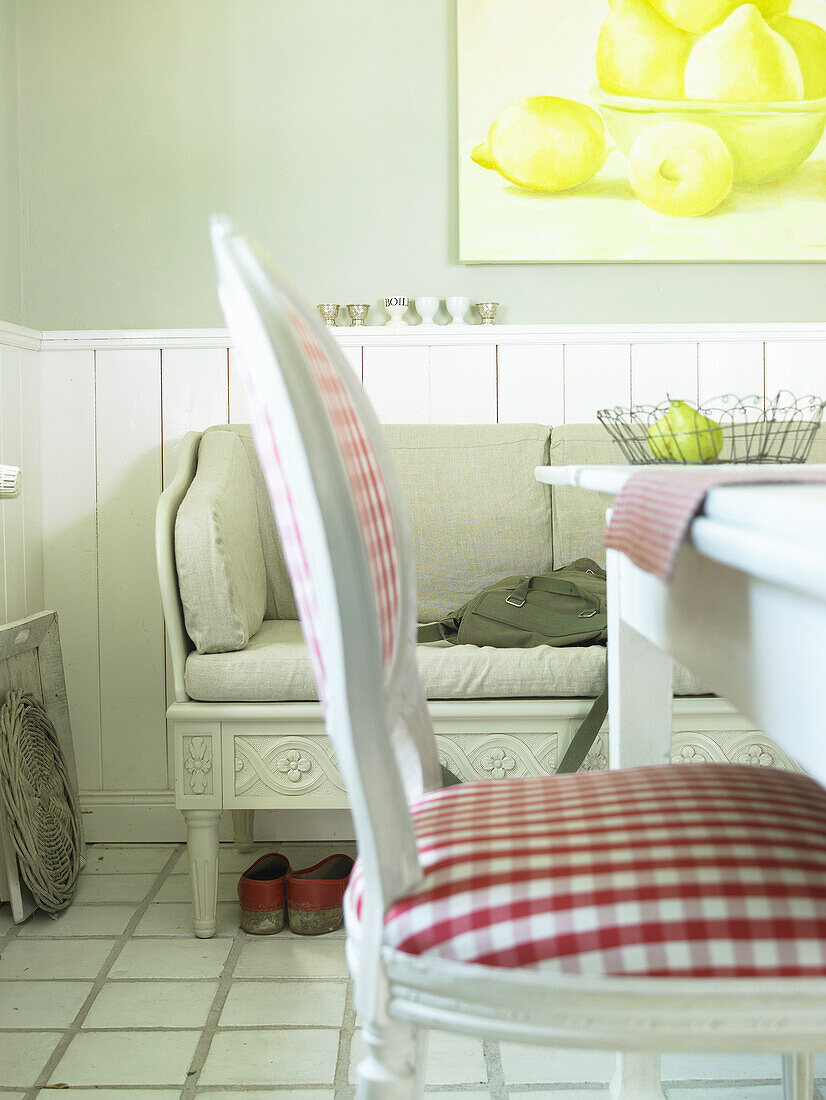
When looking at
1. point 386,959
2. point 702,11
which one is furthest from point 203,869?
point 702,11

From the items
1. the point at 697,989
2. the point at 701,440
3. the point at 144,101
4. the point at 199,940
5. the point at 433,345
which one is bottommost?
the point at 199,940

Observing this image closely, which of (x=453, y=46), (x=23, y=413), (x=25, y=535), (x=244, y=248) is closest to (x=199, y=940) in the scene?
(x=25, y=535)

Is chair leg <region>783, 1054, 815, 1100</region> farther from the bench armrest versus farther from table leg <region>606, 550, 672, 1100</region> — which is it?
the bench armrest

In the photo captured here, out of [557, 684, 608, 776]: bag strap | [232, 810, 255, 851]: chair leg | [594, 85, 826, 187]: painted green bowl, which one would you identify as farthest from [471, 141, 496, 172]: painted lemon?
[232, 810, 255, 851]: chair leg

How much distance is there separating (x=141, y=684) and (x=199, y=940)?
2.62 feet

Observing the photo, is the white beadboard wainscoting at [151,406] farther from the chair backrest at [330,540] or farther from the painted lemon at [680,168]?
the chair backrest at [330,540]

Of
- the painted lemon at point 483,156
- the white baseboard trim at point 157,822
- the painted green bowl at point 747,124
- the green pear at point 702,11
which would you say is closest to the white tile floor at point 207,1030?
the white baseboard trim at point 157,822

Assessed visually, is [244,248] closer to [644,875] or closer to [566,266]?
[644,875]

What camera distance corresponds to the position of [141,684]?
2529 millimetres

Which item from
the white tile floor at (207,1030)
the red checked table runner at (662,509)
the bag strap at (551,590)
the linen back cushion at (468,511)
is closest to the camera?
the red checked table runner at (662,509)

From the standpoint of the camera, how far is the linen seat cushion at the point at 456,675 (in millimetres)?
1866

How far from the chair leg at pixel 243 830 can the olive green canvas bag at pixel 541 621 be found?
26.0 inches

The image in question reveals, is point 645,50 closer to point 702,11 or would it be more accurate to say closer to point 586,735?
point 702,11

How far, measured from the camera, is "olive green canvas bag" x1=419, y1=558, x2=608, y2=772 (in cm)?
184
